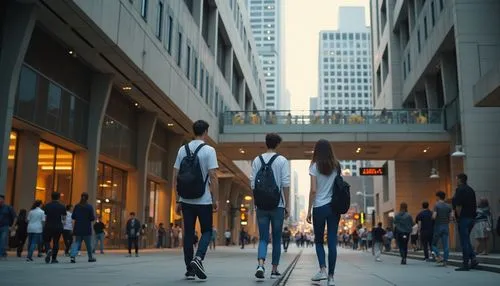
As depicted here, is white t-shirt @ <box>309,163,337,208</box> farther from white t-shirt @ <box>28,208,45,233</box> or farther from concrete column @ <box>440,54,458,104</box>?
concrete column @ <box>440,54,458,104</box>

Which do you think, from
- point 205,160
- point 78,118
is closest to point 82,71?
point 78,118

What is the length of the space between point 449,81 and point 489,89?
13.1m

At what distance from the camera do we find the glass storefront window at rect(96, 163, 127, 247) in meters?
25.0

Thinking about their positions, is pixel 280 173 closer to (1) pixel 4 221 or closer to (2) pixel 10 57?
(1) pixel 4 221

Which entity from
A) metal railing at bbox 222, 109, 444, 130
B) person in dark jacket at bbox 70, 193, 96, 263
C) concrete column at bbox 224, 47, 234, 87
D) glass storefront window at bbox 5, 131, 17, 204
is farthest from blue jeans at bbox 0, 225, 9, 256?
concrete column at bbox 224, 47, 234, 87

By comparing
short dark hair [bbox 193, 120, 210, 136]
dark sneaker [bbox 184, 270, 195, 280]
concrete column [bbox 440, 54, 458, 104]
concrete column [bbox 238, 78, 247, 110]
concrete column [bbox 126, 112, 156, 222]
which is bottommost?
dark sneaker [bbox 184, 270, 195, 280]

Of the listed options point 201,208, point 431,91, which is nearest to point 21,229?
point 201,208

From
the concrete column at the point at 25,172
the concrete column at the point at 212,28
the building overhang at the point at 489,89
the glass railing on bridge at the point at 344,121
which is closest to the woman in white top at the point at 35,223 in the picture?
the concrete column at the point at 25,172

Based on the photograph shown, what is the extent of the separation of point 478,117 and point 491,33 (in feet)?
12.5

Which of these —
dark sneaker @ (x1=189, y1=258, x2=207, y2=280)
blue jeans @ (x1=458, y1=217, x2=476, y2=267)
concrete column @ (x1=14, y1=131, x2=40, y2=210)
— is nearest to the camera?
dark sneaker @ (x1=189, y1=258, x2=207, y2=280)

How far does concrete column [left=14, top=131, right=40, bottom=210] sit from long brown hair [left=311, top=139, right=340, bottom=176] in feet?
42.8

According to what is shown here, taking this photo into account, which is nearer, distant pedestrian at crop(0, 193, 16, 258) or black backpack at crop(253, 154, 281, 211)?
black backpack at crop(253, 154, 281, 211)

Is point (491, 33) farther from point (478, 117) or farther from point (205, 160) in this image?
point (205, 160)

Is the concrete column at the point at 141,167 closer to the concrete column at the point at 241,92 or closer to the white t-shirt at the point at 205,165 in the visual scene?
the white t-shirt at the point at 205,165
